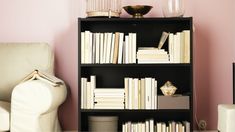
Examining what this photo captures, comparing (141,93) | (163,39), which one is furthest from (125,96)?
(163,39)

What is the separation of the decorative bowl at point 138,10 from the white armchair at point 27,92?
2.34 feet

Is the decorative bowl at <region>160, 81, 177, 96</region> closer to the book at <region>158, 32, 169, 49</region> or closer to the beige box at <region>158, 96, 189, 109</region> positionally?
the beige box at <region>158, 96, 189, 109</region>

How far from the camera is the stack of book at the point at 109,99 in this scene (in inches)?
125

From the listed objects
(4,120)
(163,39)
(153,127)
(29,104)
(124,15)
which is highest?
(124,15)

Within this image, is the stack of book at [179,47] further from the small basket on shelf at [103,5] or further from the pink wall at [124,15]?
the small basket on shelf at [103,5]

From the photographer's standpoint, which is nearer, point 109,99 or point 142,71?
point 109,99

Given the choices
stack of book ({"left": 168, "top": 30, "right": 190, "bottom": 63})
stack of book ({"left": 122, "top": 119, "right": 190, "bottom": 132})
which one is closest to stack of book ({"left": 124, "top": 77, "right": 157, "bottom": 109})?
stack of book ({"left": 122, "top": 119, "right": 190, "bottom": 132})

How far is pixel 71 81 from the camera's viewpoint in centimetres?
355

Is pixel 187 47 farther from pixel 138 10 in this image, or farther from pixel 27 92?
pixel 27 92

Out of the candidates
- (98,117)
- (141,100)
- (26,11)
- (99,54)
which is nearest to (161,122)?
(141,100)

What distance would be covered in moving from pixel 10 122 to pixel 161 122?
1.25m

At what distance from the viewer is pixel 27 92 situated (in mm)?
2643

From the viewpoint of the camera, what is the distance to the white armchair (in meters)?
2.63

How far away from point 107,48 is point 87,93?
1.24ft
